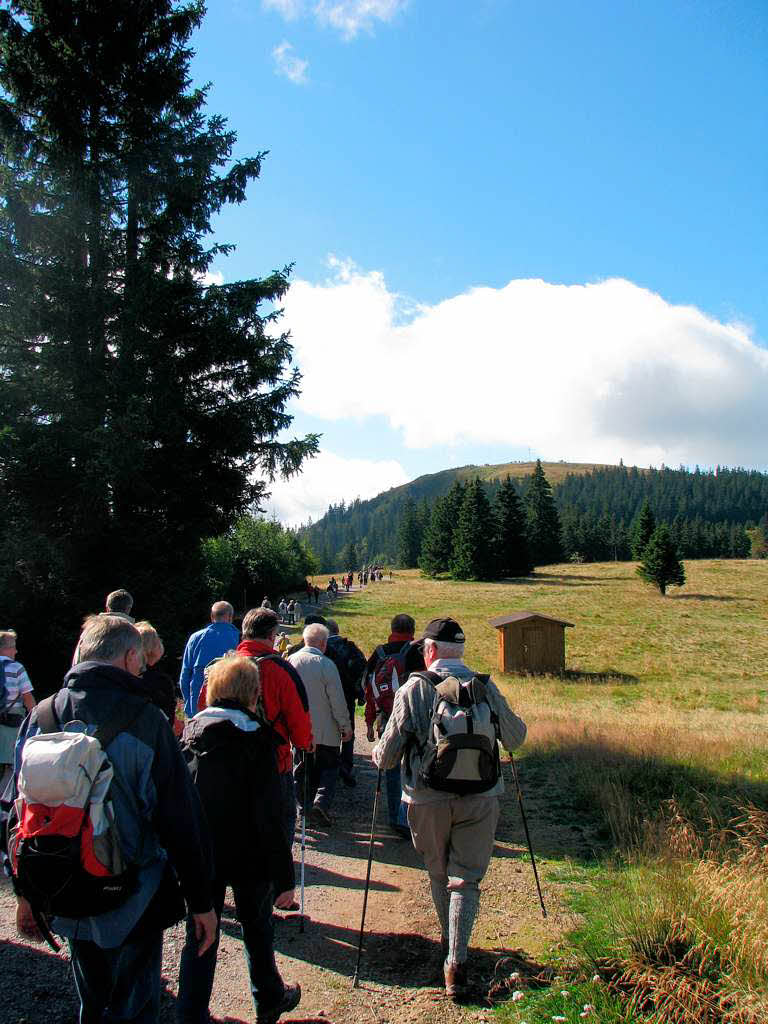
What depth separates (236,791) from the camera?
318cm

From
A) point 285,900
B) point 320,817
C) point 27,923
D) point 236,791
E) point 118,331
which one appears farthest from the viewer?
point 118,331

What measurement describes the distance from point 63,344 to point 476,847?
9007 mm

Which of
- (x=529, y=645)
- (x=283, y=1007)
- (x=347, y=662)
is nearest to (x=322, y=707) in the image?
(x=347, y=662)

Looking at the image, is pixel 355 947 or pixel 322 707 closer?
pixel 355 947

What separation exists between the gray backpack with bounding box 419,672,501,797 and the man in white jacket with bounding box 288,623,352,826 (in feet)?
8.03

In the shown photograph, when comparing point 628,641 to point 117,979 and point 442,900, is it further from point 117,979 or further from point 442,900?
point 117,979

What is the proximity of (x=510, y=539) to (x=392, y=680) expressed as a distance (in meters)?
66.5

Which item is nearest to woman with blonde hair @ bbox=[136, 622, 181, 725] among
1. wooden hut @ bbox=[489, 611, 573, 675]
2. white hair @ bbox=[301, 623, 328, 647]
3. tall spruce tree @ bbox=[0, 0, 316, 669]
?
white hair @ bbox=[301, 623, 328, 647]

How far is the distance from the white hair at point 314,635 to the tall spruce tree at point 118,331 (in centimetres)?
414

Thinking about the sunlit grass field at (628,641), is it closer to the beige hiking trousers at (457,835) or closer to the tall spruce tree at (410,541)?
the beige hiking trousers at (457,835)

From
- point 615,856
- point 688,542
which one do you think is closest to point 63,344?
point 615,856

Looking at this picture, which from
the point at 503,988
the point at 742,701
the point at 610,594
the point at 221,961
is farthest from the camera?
the point at 610,594

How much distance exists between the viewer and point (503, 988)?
12.2 ft

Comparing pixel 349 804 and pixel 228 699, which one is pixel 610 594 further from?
pixel 228 699
